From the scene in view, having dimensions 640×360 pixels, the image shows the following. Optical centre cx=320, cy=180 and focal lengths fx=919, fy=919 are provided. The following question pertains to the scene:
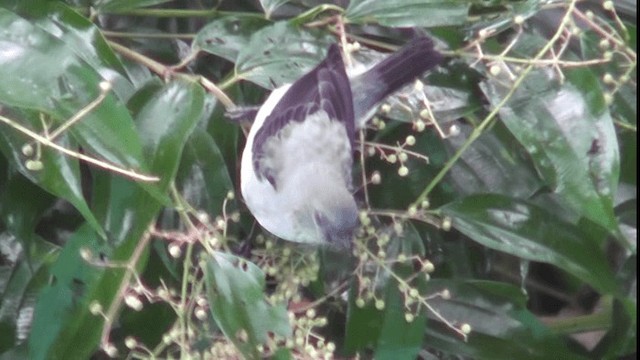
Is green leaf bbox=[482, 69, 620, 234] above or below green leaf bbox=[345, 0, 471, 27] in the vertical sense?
below

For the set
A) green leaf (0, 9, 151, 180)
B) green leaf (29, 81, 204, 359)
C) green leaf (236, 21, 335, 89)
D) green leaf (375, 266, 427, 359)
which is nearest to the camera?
green leaf (0, 9, 151, 180)

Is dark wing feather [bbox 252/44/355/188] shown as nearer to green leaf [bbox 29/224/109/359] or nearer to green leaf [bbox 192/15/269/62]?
green leaf [bbox 192/15/269/62]

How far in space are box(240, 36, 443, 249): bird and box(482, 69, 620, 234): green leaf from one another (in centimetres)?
12

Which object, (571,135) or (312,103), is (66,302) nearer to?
(312,103)

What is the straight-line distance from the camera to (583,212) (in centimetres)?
91

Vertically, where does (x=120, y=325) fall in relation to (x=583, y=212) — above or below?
below

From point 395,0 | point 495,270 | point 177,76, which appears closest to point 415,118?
point 395,0

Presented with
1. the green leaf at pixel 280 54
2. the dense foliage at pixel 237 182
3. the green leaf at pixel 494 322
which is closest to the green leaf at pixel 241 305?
the dense foliage at pixel 237 182

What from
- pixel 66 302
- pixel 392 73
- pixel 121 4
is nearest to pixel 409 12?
pixel 392 73

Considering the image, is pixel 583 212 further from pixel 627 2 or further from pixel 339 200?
pixel 627 2

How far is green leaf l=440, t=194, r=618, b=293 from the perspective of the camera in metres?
1.01

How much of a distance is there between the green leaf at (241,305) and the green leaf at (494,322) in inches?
13.1

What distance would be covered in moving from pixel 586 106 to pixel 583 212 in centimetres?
12

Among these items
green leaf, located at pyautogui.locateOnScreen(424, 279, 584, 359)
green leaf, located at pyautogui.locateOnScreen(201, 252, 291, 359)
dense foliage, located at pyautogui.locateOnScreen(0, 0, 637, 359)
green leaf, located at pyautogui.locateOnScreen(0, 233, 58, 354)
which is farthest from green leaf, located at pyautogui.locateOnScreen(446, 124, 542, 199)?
green leaf, located at pyautogui.locateOnScreen(0, 233, 58, 354)
